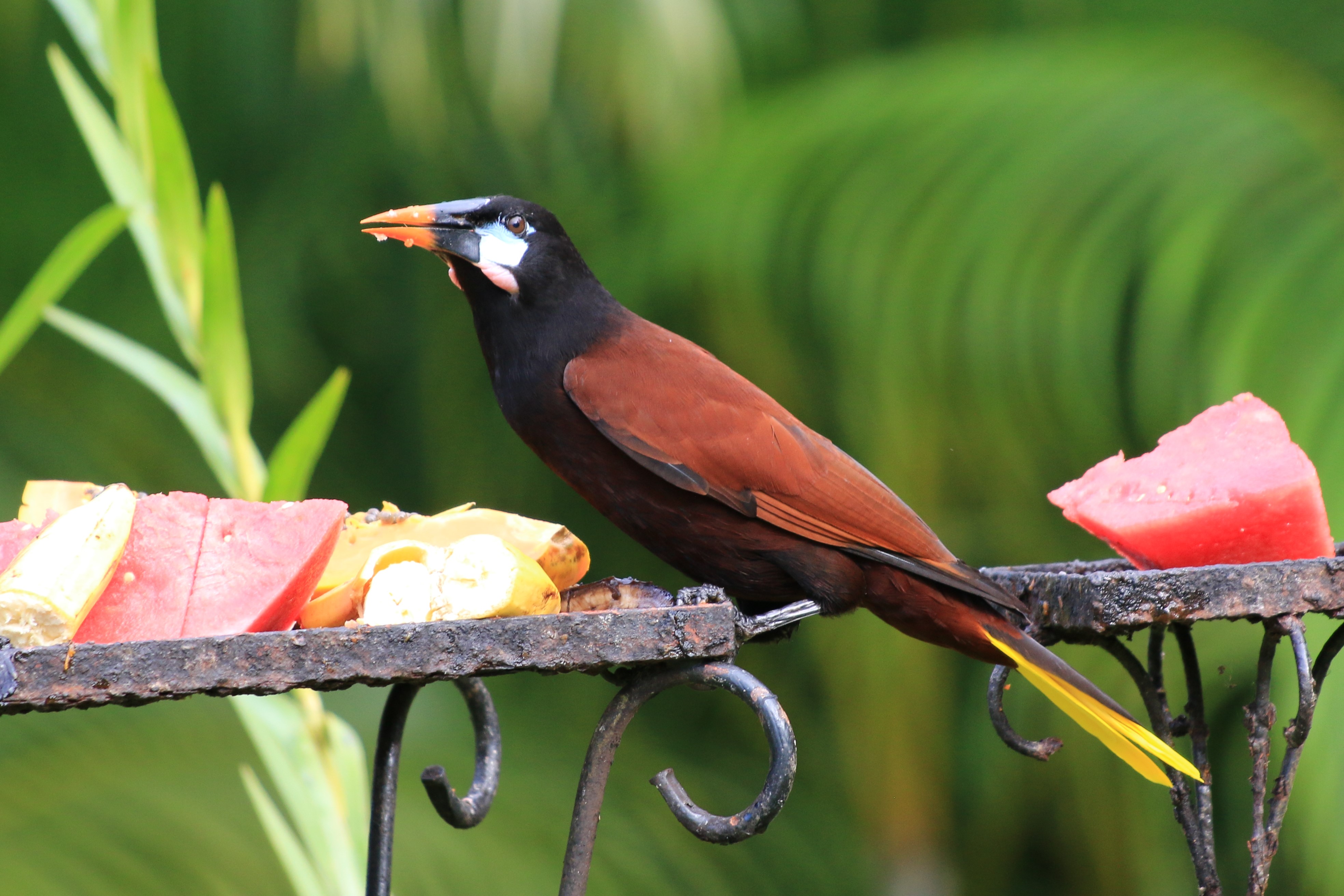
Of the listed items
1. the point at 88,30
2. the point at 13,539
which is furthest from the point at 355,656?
the point at 88,30

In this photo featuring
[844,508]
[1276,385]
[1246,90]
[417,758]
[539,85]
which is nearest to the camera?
[844,508]

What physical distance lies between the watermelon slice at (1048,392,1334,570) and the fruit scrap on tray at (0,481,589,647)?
55cm

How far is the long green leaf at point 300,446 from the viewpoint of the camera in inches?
48.2

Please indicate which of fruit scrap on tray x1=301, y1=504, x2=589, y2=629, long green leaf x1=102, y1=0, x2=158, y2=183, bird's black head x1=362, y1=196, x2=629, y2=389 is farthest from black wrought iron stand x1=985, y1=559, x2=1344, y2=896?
long green leaf x1=102, y1=0, x2=158, y2=183

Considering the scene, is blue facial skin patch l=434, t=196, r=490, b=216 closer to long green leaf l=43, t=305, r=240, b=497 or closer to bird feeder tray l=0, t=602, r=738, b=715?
long green leaf l=43, t=305, r=240, b=497

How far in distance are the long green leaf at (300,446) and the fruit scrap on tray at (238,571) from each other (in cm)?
25

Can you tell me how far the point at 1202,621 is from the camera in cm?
99

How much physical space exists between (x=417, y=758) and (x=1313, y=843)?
62.5 inches

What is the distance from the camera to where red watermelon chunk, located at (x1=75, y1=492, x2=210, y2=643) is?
2.86ft

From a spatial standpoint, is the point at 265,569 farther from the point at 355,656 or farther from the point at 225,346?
the point at 225,346

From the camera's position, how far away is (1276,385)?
1.87 m

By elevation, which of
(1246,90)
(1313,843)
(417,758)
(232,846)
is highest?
(1246,90)

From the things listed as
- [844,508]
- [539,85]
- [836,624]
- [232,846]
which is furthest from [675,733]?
[844,508]

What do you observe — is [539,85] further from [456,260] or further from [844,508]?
[844,508]
